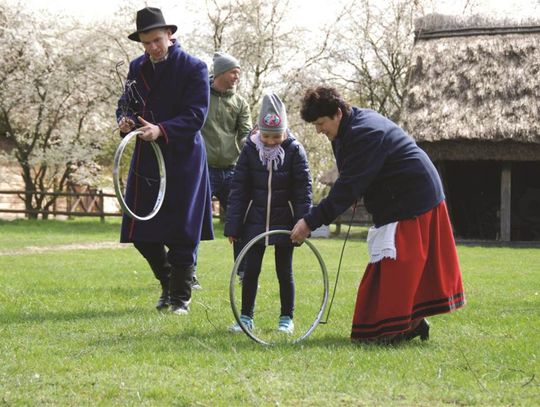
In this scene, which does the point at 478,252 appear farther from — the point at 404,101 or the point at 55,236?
the point at 55,236

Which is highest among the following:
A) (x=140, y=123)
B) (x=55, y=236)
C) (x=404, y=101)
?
(x=404, y=101)

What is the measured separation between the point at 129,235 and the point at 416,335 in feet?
7.54

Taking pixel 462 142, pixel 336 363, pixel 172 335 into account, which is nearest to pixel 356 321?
pixel 336 363

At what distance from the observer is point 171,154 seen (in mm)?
6781

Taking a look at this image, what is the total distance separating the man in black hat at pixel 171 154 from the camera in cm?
677

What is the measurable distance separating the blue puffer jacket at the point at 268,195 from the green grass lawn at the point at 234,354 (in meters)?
0.70

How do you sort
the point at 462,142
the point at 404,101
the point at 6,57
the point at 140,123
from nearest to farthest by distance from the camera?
the point at 140,123, the point at 462,142, the point at 404,101, the point at 6,57

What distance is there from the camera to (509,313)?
23.6 ft

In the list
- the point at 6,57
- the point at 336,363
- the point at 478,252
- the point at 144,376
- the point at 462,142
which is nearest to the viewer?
the point at 144,376

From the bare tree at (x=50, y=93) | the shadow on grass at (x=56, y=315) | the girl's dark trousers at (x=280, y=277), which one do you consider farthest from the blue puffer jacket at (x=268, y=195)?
the bare tree at (x=50, y=93)

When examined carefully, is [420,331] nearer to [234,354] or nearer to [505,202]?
[234,354]

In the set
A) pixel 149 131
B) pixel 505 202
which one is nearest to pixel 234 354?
pixel 149 131

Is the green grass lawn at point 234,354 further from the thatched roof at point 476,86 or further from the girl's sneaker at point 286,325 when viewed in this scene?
the thatched roof at point 476,86

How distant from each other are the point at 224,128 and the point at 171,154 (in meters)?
1.93
